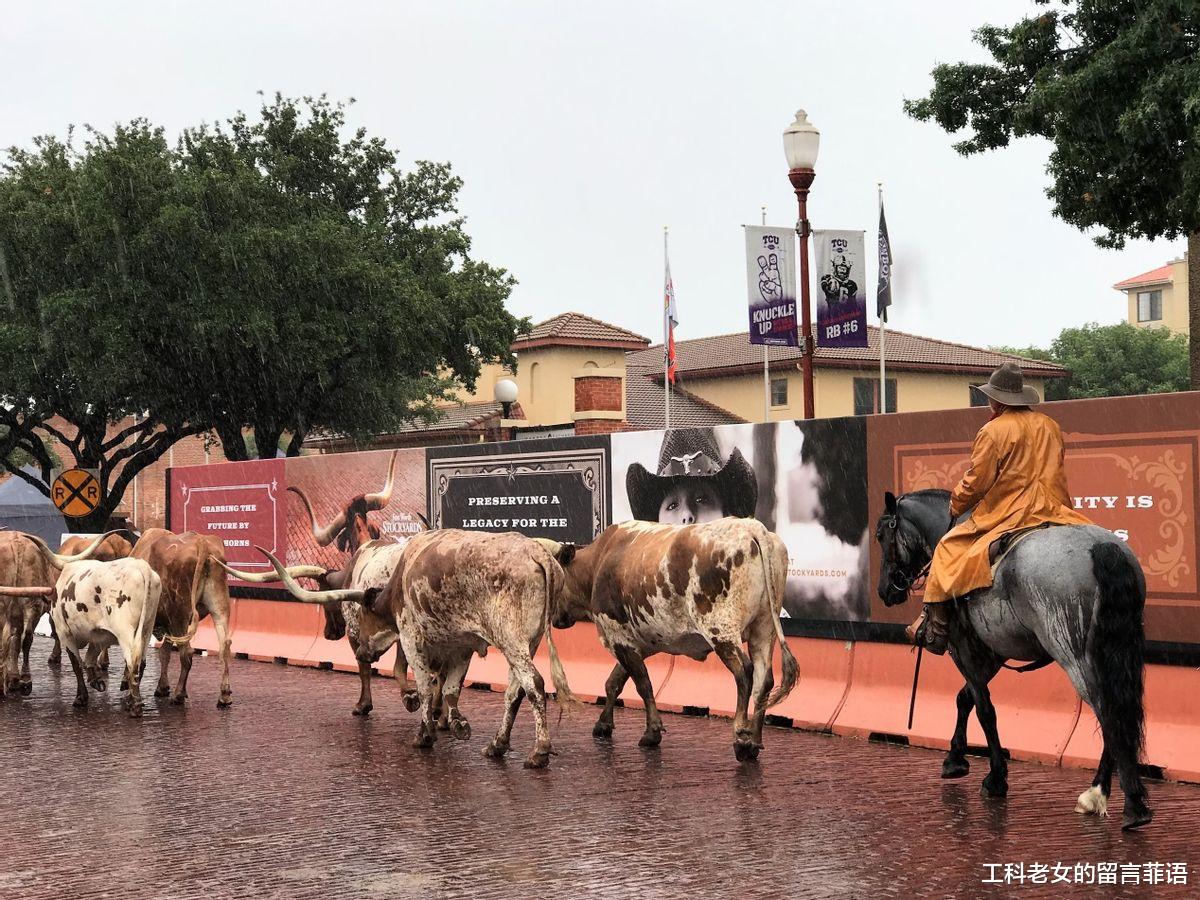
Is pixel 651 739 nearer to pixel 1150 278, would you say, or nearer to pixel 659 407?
pixel 659 407

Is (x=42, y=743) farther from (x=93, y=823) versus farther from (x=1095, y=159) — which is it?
(x=1095, y=159)

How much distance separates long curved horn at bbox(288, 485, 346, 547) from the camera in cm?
2100

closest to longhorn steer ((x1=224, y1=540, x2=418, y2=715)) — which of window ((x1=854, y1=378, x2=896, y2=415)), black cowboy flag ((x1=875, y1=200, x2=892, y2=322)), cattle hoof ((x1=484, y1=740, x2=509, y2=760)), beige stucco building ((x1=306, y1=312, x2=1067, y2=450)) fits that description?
cattle hoof ((x1=484, y1=740, x2=509, y2=760))

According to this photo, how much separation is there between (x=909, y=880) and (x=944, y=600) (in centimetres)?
270

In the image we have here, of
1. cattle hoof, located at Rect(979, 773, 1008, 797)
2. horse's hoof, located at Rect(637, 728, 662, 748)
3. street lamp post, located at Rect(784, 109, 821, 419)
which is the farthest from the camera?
street lamp post, located at Rect(784, 109, 821, 419)

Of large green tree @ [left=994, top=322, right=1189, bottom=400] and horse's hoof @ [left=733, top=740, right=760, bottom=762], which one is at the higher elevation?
large green tree @ [left=994, top=322, right=1189, bottom=400]

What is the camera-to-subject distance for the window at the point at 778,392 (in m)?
62.1

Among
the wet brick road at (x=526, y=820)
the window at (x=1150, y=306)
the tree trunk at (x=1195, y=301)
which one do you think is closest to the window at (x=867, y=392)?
A: the tree trunk at (x=1195, y=301)

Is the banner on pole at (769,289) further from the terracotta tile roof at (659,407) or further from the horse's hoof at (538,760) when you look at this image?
the terracotta tile roof at (659,407)

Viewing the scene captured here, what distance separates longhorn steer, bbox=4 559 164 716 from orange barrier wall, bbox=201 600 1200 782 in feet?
12.2

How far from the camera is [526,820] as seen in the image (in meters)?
9.36

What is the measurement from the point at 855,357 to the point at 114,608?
50.7m

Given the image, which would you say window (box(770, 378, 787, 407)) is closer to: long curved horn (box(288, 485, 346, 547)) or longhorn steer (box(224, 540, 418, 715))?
long curved horn (box(288, 485, 346, 547))

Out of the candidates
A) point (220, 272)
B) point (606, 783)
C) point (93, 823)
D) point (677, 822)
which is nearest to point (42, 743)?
point (93, 823)
